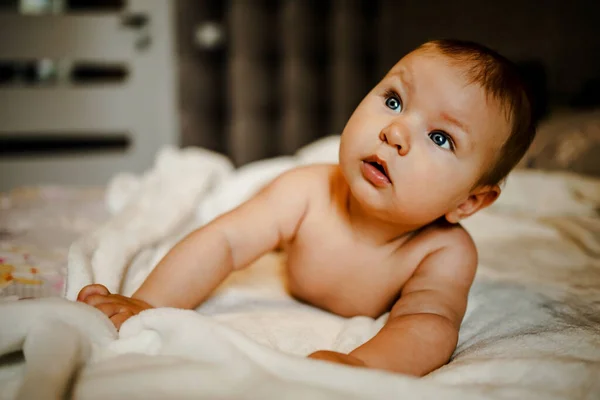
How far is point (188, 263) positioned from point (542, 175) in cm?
97

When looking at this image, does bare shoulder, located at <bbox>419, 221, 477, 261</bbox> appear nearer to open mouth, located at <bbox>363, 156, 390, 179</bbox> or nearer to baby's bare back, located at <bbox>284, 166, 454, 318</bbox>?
baby's bare back, located at <bbox>284, 166, 454, 318</bbox>

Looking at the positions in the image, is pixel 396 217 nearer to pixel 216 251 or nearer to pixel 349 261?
pixel 349 261

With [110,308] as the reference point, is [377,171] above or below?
above

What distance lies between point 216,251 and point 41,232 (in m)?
0.53

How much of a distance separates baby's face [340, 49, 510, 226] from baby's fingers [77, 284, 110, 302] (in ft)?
1.05

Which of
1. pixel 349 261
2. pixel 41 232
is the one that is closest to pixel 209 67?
pixel 41 232

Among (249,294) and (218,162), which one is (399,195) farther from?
(218,162)

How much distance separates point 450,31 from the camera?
7.61 ft

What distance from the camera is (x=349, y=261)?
0.70 meters

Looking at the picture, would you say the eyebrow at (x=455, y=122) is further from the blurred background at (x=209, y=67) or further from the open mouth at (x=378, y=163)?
the blurred background at (x=209, y=67)

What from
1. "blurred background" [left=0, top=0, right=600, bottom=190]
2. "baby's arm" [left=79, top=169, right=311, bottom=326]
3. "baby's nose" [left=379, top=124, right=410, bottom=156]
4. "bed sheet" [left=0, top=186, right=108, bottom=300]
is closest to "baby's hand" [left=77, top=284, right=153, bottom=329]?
"baby's arm" [left=79, top=169, right=311, bottom=326]

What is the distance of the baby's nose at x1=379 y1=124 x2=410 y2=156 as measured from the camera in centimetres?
57

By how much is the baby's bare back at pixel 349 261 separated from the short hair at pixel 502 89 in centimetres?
13

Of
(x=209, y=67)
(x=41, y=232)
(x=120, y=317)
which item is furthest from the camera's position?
(x=209, y=67)
